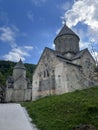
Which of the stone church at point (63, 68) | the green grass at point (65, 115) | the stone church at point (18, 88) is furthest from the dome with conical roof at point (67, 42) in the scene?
the green grass at point (65, 115)

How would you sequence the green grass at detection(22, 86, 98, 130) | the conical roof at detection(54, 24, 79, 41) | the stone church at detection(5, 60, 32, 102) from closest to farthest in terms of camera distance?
the green grass at detection(22, 86, 98, 130), the conical roof at detection(54, 24, 79, 41), the stone church at detection(5, 60, 32, 102)

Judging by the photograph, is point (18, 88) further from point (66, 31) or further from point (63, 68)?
point (63, 68)

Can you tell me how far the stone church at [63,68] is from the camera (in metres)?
39.6

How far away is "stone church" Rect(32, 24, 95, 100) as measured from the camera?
39.6m

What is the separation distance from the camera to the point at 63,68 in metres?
39.9

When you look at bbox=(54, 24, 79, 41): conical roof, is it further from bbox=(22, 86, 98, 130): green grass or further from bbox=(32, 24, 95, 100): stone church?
bbox=(22, 86, 98, 130): green grass

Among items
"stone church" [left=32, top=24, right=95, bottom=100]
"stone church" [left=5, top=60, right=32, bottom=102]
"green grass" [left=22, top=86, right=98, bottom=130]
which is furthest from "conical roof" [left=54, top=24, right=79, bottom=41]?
"green grass" [left=22, top=86, right=98, bottom=130]

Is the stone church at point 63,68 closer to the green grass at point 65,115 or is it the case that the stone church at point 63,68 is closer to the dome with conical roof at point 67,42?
the dome with conical roof at point 67,42

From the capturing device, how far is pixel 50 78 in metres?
42.1

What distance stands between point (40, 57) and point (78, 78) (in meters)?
9.72

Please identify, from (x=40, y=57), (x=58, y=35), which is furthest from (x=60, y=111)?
(x=58, y=35)

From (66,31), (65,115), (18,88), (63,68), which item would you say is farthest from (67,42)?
(65,115)

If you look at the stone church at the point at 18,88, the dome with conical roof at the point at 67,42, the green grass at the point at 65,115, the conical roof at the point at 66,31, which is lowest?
the green grass at the point at 65,115

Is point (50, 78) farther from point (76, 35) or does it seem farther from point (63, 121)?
point (63, 121)
